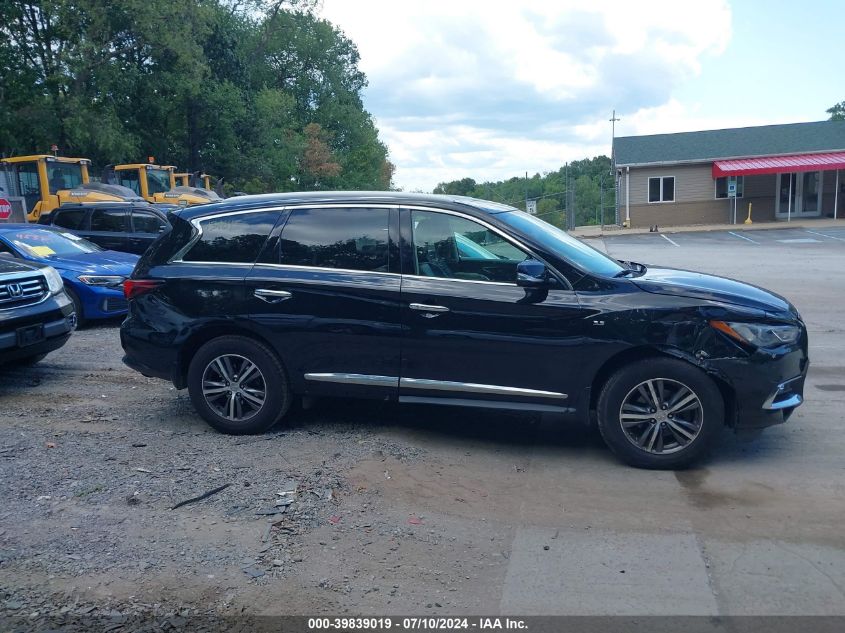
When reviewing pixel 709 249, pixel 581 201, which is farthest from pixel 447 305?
pixel 581 201

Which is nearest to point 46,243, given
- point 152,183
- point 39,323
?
point 39,323

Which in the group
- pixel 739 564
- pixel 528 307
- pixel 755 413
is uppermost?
pixel 528 307

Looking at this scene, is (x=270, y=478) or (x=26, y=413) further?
(x=26, y=413)

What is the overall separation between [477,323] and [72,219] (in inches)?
476

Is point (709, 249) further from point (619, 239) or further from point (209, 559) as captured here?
point (209, 559)

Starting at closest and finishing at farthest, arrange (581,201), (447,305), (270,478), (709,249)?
(270,478) < (447,305) < (709,249) < (581,201)

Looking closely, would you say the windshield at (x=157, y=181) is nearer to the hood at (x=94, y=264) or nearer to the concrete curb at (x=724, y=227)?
the concrete curb at (x=724, y=227)

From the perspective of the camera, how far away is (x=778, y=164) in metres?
38.2

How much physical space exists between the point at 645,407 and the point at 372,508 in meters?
2.00

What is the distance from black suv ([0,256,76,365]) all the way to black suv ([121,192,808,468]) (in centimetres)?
168

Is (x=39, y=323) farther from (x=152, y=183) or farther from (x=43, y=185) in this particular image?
(x=152, y=183)

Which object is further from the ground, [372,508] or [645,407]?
[645,407]

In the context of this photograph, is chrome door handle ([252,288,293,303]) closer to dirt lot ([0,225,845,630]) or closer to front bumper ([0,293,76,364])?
dirt lot ([0,225,845,630])

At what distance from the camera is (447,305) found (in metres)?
5.67
